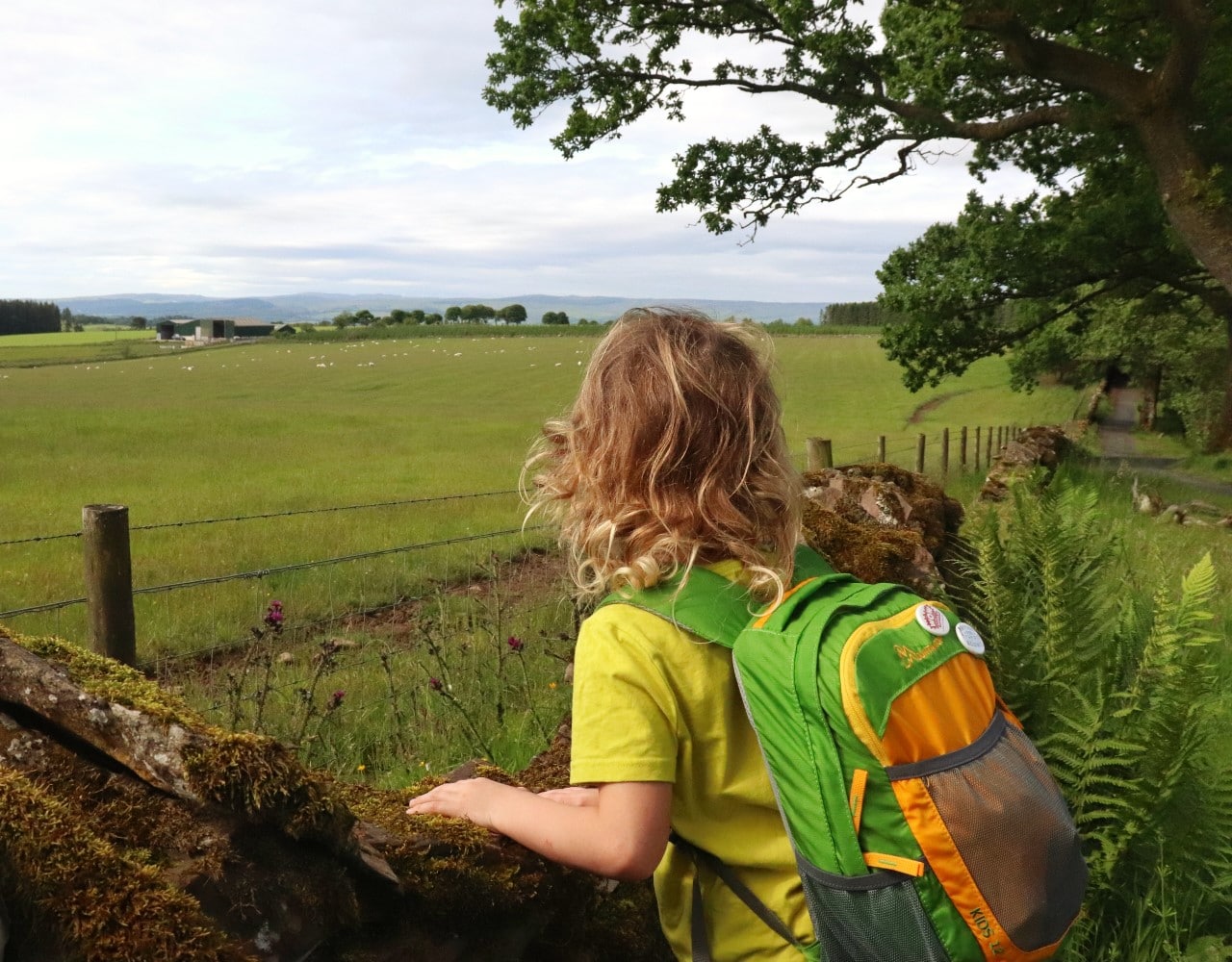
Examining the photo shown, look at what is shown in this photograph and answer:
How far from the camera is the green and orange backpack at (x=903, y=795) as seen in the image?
165 cm

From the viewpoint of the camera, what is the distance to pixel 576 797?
2.14m

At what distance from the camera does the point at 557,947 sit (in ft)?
7.72

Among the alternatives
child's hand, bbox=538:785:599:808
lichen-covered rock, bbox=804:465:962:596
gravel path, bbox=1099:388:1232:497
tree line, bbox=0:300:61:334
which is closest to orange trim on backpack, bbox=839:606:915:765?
child's hand, bbox=538:785:599:808

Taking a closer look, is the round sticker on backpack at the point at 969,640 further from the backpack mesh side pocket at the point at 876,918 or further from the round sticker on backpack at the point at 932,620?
the backpack mesh side pocket at the point at 876,918

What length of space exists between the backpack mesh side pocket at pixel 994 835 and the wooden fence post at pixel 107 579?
3.87 metres

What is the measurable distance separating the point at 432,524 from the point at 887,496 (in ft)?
33.4

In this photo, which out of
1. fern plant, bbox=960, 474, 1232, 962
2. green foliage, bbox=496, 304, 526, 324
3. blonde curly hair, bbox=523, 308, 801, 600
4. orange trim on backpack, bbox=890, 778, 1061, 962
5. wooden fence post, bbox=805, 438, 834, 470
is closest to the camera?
orange trim on backpack, bbox=890, 778, 1061, 962

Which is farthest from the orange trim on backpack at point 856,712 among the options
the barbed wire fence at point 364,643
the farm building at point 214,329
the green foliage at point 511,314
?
the green foliage at point 511,314

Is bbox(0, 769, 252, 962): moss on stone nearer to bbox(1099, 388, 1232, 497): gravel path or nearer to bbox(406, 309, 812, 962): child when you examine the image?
bbox(406, 309, 812, 962): child

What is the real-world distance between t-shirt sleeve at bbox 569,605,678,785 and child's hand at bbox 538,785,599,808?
0.61ft

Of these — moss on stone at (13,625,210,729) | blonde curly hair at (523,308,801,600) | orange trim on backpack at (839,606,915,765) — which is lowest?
moss on stone at (13,625,210,729)

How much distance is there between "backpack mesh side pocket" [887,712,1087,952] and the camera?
1.64m

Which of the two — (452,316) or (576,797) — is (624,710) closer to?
(576,797)

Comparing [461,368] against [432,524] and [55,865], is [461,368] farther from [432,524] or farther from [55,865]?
[55,865]
